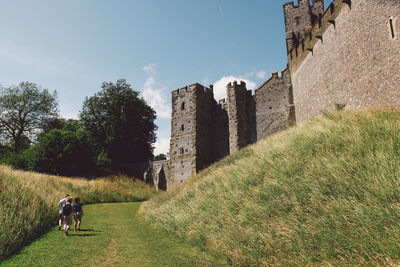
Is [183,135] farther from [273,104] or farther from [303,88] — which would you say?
[303,88]

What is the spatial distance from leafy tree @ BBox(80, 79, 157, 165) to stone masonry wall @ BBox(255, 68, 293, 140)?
17990 millimetres

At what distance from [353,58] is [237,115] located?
10.5m

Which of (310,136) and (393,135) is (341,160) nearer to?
(393,135)

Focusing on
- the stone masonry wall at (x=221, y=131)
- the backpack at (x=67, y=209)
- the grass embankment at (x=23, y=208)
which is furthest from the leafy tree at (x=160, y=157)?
the backpack at (x=67, y=209)

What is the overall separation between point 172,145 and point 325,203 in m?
17.9

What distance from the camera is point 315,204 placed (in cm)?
416

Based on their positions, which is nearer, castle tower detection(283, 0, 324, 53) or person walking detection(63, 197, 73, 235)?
person walking detection(63, 197, 73, 235)

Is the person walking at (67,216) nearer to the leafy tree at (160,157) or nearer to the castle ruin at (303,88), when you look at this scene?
the castle ruin at (303,88)

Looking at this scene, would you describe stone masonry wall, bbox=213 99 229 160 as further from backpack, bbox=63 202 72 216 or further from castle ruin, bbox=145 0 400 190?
backpack, bbox=63 202 72 216

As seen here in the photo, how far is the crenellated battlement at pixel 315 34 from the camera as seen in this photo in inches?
411

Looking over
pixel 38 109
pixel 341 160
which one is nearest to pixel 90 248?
pixel 341 160

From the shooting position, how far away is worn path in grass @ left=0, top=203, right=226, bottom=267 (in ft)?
15.0

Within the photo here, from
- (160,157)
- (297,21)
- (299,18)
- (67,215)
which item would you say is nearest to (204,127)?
(297,21)

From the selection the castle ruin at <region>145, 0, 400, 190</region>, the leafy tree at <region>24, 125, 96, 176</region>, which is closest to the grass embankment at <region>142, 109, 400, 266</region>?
the castle ruin at <region>145, 0, 400, 190</region>
